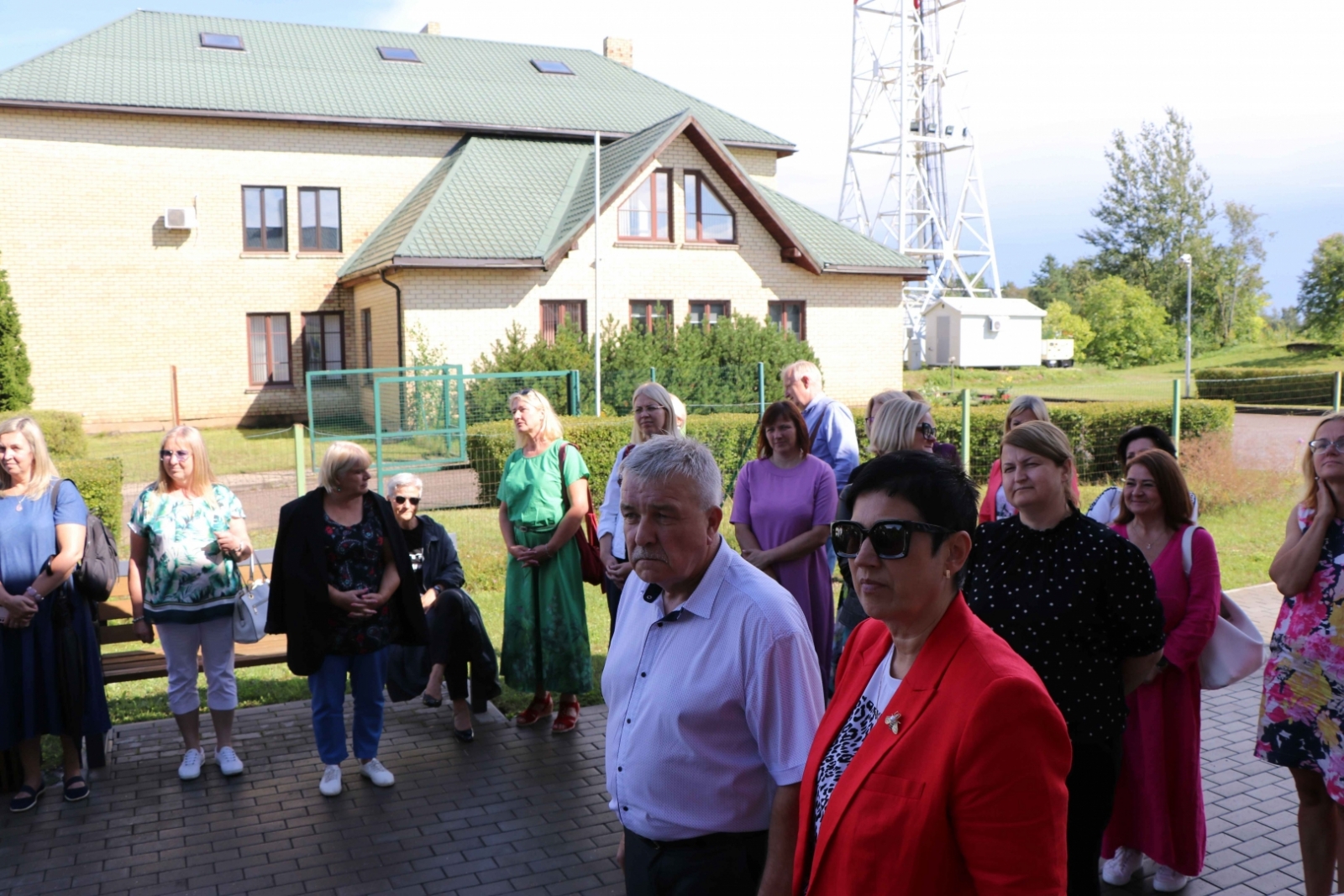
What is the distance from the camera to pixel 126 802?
5.86 m

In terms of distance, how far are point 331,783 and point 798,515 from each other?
3.01 m

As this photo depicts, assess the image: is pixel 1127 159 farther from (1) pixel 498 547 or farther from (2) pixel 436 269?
(1) pixel 498 547

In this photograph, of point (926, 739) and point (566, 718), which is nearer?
point (926, 739)

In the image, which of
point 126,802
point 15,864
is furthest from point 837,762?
point 126,802

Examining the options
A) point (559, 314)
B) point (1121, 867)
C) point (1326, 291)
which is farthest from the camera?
point (1326, 291)

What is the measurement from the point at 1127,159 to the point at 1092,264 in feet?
24.7

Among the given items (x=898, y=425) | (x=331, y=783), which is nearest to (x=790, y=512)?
(x=898, y=425)

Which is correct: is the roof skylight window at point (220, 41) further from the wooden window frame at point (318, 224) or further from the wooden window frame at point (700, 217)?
the wooden window frame at point (700, 217)

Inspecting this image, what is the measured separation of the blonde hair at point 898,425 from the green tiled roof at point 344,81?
85.6ft

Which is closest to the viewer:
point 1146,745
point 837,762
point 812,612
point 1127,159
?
point 837,762

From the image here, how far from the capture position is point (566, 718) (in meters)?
7.00

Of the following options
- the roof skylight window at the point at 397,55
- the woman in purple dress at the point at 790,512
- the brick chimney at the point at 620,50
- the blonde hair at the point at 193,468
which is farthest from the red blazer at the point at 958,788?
the brick chimney at the point at 620,50

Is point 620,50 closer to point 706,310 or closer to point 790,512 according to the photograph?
point 706,310

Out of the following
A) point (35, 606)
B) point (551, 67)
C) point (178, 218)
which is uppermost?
point (551, 67)
